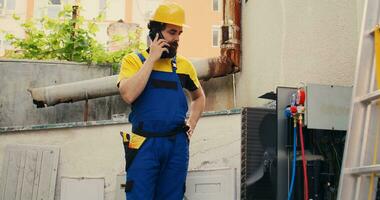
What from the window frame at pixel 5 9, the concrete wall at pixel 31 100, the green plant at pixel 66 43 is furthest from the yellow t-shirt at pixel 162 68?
the window frame at pixel 5 9

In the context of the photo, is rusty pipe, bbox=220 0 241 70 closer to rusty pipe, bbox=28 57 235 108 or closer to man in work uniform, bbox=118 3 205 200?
rusty pipe, bbox=28 57 235 108

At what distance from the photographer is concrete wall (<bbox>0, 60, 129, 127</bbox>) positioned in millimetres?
7340

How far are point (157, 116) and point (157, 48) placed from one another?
410 millimetres

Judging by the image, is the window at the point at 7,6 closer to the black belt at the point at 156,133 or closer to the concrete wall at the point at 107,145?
the concrete wall at the point at 107,145

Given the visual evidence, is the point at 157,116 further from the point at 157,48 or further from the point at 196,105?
the point at 196,105

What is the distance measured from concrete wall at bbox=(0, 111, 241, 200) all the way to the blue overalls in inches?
45.8

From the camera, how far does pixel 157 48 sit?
308 cm

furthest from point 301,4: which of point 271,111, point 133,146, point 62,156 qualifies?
point 62,156

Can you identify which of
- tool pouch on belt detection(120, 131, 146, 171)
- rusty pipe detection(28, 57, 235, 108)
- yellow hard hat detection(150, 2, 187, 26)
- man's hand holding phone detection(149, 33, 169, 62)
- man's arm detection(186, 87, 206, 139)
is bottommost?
rusty pipe detection(28, 57, 235, 108)

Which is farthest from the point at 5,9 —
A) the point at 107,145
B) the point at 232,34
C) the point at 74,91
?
the point at 107,145

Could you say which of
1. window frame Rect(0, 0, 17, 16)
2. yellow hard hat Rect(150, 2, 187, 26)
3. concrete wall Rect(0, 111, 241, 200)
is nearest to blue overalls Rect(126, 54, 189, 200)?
yellow hard hat Rect(150, 2, 187, 26)

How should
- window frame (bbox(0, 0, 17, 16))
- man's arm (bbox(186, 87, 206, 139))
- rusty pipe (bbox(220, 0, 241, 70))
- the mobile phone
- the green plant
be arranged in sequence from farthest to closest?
window frame (bbox(0, 0, 17, 16))
the green plant
rusty pipe (bbox(220, 0, 241, 70))
man's arm (bbox(186, 87, 206, 139))
the mobile phone

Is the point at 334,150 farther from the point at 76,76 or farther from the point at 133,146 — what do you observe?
the point at 76,76

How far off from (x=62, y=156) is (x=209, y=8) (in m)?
20.1
